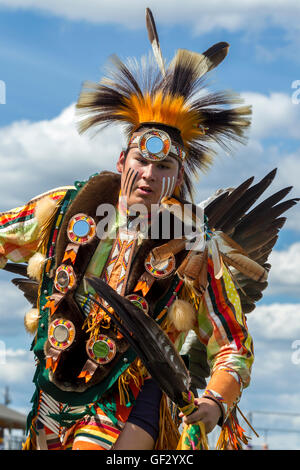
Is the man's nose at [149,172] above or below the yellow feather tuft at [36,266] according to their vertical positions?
above

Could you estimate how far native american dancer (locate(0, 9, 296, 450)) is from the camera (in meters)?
3.42

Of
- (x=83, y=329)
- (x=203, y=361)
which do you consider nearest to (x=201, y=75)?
(x=83, y=329)

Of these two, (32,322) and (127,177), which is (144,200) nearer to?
(127,177)

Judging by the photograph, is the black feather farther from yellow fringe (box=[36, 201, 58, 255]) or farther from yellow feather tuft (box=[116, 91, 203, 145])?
yellow feather tuft (box=[116, 91, 203, 145])

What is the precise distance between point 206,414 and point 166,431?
0.32m

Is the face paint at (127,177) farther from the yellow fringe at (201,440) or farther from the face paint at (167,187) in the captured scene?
the yellow fringe at (201,440)

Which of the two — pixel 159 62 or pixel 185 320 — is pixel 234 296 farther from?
pixel 159 62

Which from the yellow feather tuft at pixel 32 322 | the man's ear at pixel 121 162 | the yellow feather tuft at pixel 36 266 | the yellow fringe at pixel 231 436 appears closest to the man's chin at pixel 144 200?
the man's ear at pixel 121 162

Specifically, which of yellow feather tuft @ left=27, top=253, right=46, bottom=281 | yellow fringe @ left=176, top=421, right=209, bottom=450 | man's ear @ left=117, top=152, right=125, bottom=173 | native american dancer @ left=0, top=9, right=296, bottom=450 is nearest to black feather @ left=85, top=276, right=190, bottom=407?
native american dancer @ left=0, top=9, right=296, bottom=450

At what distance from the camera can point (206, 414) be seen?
3.26m

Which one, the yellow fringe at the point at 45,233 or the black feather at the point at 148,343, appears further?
the yellow fringe at the point at 45,233

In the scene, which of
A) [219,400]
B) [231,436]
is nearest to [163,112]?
[219,400]

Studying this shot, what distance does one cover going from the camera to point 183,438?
3260mm

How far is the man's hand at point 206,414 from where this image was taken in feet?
10.5
